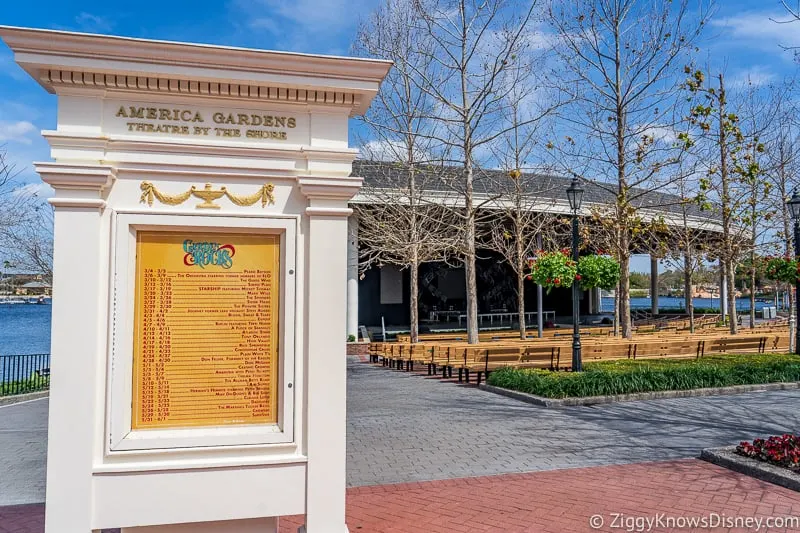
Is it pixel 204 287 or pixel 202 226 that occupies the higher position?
pixel 202 226

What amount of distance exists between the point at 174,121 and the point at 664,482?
20.1 feet

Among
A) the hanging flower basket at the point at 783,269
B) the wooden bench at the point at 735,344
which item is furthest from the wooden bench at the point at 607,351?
the hanging flower basket at the point at 783,269

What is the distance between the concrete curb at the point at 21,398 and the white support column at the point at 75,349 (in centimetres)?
1251

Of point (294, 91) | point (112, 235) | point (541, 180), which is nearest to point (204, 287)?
point (112, 235)

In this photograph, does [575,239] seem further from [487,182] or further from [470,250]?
[487,182]

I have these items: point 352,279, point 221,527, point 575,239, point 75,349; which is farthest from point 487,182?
point 75,349

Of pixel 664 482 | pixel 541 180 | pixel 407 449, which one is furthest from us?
pixel 541 180

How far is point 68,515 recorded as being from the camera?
3.93 meters

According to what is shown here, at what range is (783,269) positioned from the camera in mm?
17359

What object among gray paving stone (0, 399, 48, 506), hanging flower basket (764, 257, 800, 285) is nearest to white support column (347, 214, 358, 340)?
gray paving stone (0, 399, 48, 506)

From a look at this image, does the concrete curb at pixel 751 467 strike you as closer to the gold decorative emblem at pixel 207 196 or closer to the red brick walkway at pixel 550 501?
the red brick walkway at pixel 550 501

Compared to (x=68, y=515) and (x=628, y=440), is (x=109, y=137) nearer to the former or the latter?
(x=68, y=515)

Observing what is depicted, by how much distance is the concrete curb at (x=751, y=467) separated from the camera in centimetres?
652

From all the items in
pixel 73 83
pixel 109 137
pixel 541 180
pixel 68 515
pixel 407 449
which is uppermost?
pixel 541 180
